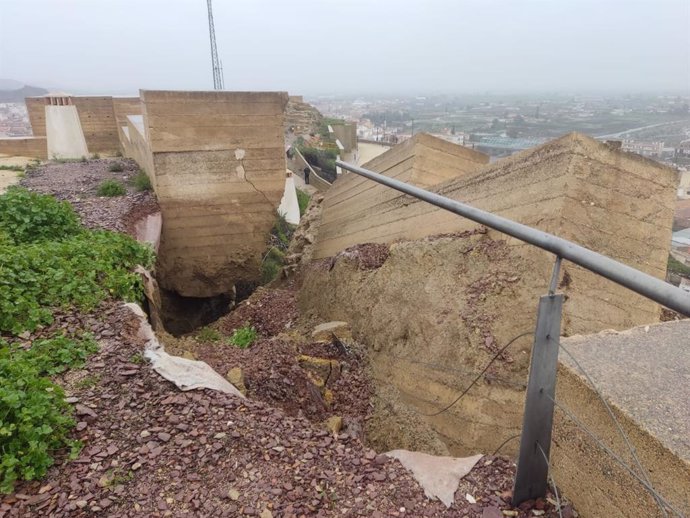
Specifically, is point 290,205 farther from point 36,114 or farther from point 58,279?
point 36,114

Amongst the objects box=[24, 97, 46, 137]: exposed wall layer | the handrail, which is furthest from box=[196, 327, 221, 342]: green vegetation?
box=[24, 97, 46, 137]: exposed wall layer

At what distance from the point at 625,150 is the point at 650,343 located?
2.11m

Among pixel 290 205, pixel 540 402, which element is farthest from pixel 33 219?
pixel 290 205

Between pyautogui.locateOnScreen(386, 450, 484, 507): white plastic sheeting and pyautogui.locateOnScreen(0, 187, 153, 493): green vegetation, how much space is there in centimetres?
176

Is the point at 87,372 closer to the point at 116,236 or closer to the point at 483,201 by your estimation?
the point at 116,236

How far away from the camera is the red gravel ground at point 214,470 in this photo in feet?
7.11

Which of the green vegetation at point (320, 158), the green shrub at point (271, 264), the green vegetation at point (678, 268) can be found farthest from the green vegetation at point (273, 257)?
the green vegetation at point (320, 158)

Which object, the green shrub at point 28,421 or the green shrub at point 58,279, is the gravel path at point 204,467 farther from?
the green shrub at point 58,279

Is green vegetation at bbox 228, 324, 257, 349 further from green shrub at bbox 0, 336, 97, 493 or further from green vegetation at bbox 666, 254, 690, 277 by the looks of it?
green vegetation at bbox 666, 254, 690, 277

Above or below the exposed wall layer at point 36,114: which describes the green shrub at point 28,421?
below

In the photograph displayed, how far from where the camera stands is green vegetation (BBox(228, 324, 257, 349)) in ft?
19.1

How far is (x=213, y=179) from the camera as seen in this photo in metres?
8.23

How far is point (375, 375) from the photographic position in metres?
4.61

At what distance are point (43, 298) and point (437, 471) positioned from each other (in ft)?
11.2
